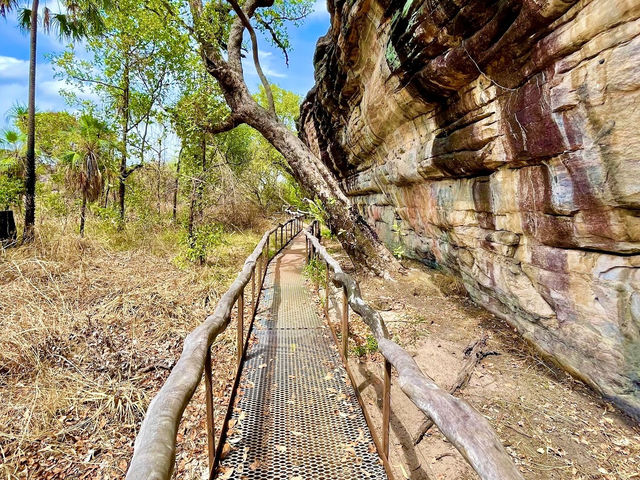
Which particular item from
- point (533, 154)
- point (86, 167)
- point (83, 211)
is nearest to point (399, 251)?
point (533, 154)

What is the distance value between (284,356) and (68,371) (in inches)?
91.5

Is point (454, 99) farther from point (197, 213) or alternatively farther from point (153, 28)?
point (153, 28)

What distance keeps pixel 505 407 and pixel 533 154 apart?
2.54 meters

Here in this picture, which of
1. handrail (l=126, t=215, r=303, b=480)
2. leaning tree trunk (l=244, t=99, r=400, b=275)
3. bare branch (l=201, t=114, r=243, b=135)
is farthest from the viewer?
bare branch (l=201, t=114, r=243, b=135)

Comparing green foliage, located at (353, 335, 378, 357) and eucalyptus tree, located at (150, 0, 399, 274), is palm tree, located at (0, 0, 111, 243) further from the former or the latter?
green foliage, located at (353, 335, 378, 357)

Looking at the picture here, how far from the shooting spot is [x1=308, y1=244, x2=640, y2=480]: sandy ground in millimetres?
2264

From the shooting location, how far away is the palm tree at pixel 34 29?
7.61 metres

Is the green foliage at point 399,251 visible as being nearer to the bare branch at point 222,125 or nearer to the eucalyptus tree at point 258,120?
the eucalyptus tree at point 258,120

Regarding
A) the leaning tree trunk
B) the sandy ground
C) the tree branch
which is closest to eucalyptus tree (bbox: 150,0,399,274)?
the leaning tree trunk

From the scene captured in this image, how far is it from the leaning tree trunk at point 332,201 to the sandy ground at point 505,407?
2.14m

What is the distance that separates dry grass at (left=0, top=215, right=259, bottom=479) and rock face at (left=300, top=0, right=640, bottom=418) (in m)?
3.52

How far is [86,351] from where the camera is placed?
3.76 m

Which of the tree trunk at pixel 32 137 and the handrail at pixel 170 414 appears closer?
the handrail at pixel 170 414

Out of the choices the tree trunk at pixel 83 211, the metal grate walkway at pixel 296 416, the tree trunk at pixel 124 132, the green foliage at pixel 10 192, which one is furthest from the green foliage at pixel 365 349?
the green foliage at pixel 10 192
